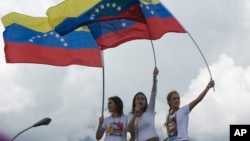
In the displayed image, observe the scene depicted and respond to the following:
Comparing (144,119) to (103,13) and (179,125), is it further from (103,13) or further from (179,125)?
(103,13)

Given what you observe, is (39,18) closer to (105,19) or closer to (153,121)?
(105,19)

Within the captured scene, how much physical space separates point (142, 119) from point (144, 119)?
4cm

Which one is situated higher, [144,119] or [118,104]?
[118,104]

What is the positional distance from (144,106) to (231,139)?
180cm

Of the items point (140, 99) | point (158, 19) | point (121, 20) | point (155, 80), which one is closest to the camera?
point (140, 99)

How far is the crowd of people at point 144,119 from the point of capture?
1015 centimetres

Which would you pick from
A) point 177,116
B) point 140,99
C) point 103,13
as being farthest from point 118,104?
point 103,13

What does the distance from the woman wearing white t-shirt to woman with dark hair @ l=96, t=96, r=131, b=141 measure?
946 mm

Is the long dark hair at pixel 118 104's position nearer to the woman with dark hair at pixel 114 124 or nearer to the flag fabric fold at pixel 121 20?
the woman with dark hair at pixel 114 124

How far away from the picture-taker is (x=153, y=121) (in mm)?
10820

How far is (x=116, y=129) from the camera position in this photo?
36.3ft

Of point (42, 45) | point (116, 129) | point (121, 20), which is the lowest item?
point (116, 129)

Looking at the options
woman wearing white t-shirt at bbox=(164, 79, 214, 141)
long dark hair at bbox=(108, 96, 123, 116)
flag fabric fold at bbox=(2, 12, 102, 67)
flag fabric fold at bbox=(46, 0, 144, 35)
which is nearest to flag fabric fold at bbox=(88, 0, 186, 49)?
flag fabric fold at bbox=(46, 0, 144, 35)

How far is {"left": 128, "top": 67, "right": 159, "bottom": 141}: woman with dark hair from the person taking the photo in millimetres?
10734
